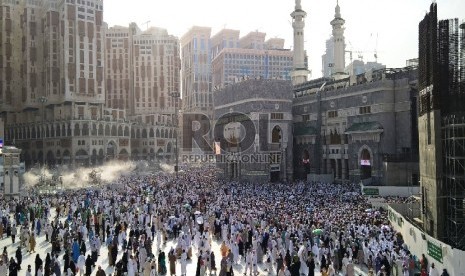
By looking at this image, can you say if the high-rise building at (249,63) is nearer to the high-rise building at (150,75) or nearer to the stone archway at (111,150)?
the high-rise building at (150,75)

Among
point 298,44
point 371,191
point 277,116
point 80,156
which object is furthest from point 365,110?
point 80,156

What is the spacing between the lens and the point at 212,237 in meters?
20.2

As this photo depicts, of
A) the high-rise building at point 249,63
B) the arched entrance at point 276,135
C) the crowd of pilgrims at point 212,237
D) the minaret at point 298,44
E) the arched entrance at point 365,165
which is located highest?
the high-rise building at point 249,63

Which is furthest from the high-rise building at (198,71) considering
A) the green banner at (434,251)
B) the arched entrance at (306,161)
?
the green banner at (434,251)

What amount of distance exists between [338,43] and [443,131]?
39035 millimetres

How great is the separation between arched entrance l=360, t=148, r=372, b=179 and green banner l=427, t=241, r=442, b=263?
75.8 ft

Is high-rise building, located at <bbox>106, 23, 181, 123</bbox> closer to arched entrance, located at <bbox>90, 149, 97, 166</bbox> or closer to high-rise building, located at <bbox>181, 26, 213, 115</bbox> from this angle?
high-rise building, located at <bbox>181, 26, 213, 115</bbox>

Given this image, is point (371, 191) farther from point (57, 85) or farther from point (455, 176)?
point (57, 85)

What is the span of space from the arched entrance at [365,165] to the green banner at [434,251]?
23115 millimetres

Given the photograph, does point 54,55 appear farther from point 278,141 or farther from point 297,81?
point 278,141

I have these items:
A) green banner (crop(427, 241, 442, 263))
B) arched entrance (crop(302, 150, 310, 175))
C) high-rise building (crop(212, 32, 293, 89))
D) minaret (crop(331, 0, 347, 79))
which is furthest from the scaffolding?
high-rise building (crop(212, 32, 293, 89))

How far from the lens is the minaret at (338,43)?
2051 inches

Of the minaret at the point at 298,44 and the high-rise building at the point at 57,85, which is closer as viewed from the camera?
the minaret at the point at 298,44

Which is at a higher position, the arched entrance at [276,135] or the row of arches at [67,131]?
the row of arches at [67,131]
